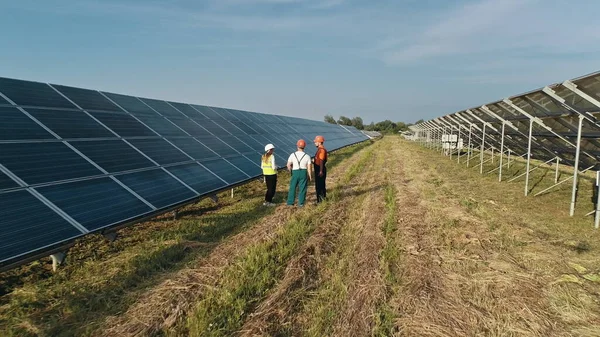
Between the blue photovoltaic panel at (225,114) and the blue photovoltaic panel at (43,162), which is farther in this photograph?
the blue photovoltaic panel at (225,114)

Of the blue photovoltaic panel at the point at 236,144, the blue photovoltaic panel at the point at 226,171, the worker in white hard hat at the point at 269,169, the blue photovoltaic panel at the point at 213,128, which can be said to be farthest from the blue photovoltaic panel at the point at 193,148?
the blue photovoltaic panel at the point at 213,128

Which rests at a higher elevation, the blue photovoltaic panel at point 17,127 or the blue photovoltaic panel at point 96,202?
the blue photovoltaic panel at point 17,127

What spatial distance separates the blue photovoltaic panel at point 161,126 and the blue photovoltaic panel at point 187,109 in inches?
103

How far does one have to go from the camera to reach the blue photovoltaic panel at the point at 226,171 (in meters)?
10.4

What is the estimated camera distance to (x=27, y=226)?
4906 mm

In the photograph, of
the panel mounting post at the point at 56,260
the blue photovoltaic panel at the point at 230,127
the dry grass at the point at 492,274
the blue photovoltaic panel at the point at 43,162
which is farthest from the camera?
the blue photovoltaic panel at the point at 230,127

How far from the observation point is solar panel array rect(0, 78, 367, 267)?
5.18 metres

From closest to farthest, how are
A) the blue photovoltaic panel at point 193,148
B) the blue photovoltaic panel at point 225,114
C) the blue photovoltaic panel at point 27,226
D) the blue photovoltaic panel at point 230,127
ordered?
1. the blue photovoltaic panel at point 27,226
2. the blue photovoltaic panel at point 193,148
3. the blue photovoltaic panel at point 230,127
4. the blue photovoltaic panel at point 225,114

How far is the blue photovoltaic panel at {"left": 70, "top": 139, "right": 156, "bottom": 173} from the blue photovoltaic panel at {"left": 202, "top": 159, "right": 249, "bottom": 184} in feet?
7.13

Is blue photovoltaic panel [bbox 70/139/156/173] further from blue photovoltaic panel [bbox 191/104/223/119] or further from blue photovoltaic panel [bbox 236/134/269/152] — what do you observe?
blue photovoltaic panel [bbox 191/104/223/119]

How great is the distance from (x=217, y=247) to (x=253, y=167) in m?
6.24

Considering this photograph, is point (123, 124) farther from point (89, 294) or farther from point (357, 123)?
point (357, 123)

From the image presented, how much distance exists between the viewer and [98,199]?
6.31m

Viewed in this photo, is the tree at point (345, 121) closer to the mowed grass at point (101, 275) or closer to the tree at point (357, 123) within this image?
the tree at point (357, 123)
